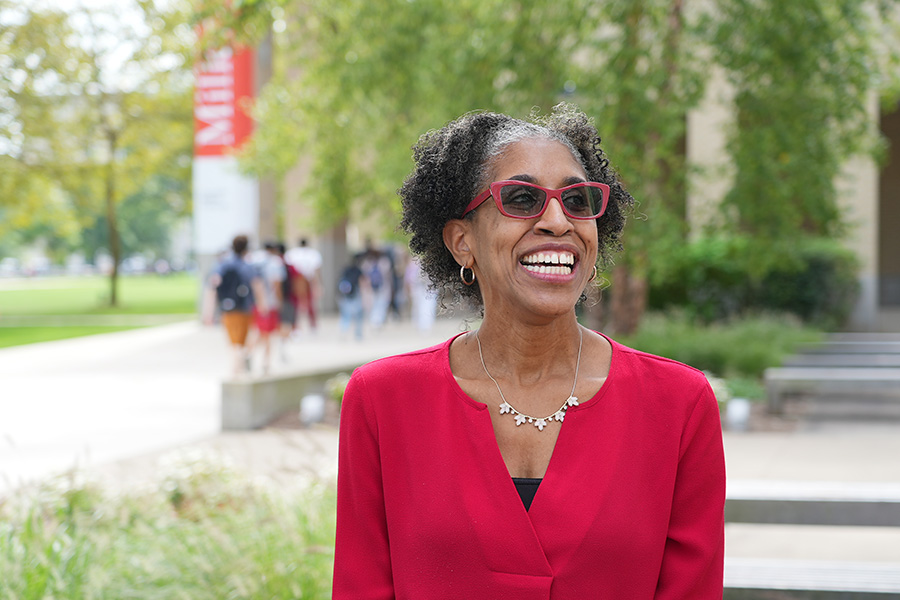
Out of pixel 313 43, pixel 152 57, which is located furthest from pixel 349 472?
pixel 152 57

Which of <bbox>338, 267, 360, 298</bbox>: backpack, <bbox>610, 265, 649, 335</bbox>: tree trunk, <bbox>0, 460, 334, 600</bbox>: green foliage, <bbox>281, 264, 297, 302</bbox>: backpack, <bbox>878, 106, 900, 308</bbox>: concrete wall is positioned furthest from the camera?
<bbox>878, 106, 900, 308</bbox>: concrete wall

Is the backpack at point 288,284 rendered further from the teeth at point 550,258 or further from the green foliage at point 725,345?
the teeth at point 550,258

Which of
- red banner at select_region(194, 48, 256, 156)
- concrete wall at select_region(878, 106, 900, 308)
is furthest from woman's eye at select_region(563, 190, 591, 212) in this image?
concrete wall at select_region(878, 106, 900, 308)

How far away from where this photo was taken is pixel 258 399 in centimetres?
948

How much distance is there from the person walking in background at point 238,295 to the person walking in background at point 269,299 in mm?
325

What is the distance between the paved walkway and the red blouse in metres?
2.45

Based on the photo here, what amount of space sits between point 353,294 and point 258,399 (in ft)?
28.4

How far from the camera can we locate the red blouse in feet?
6.15

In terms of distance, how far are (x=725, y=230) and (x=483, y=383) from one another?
10.1 m

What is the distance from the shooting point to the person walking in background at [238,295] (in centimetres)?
1145

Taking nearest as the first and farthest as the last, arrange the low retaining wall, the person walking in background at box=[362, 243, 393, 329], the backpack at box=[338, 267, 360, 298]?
the low retaining wall
the backpack at box=[338, 267, 360, 298]
the person walking in background at box=[362, 243, 393, 329]

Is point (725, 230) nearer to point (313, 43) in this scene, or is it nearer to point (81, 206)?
point (313, 43)

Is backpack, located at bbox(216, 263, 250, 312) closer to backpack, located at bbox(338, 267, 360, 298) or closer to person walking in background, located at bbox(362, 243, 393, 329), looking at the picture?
backpack, located at bbox(338, 267, 360, 298)

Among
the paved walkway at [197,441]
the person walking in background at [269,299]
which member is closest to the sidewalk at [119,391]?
the paved walkway at [197,441]
